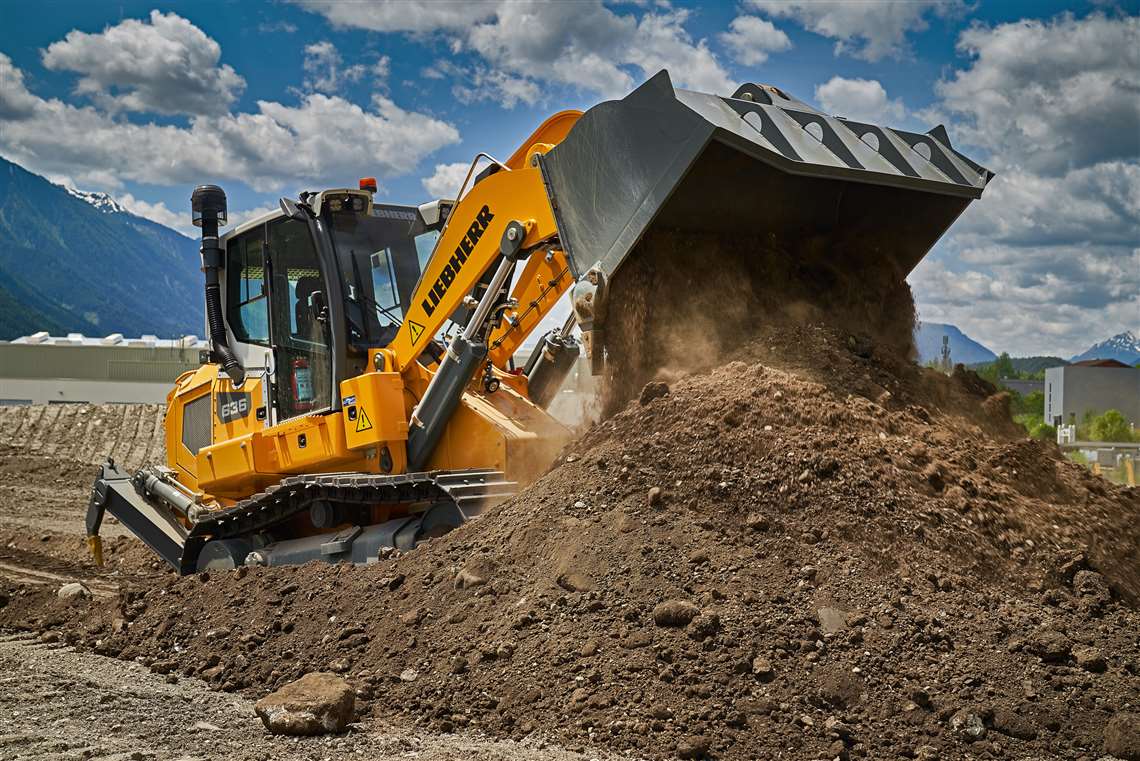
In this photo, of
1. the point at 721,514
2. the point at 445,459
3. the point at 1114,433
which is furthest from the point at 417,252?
the point at 1114,433

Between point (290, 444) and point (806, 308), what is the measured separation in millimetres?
3946

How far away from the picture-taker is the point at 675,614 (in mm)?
4625

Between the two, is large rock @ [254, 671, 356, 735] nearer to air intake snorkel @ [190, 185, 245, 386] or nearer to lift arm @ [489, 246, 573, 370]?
lift arm @ [489, 246, 573, 370]

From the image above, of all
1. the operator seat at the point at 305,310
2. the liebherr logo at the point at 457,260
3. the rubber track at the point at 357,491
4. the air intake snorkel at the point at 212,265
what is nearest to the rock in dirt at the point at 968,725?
the rubber track at the point at 357,491

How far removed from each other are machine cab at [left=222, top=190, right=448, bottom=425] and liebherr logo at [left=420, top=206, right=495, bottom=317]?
0.66 meters

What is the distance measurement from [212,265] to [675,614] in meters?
5.55

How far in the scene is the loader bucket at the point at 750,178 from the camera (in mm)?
5809

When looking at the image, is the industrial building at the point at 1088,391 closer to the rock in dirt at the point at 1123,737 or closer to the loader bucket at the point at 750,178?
the loader bucket at the point at 750,178

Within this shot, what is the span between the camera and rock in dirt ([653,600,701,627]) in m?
4.62

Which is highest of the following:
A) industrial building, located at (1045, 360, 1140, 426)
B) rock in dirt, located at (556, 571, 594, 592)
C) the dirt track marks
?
industrial building, located at (1045, 360, 1140, 426)

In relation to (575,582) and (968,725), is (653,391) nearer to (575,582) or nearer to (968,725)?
(575,582)

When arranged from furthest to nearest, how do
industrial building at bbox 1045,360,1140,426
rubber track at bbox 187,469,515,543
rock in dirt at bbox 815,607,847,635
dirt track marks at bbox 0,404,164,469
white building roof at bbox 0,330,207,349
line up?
industrial building at bbox 1045,360,1140,426 < white building roof at bbox 0,330,207,349 < dirt track marks at bbox 0,404,164,469 < rubber track at bbox 187,469,515,543 < rock in dirt at bbox 815,607,847,635

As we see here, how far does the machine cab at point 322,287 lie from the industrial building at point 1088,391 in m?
57.7

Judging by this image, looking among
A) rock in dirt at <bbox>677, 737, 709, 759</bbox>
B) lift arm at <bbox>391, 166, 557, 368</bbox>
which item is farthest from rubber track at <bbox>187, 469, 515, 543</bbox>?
rock in dirt at <bbox>677, 737, 709, 759</bbox>
